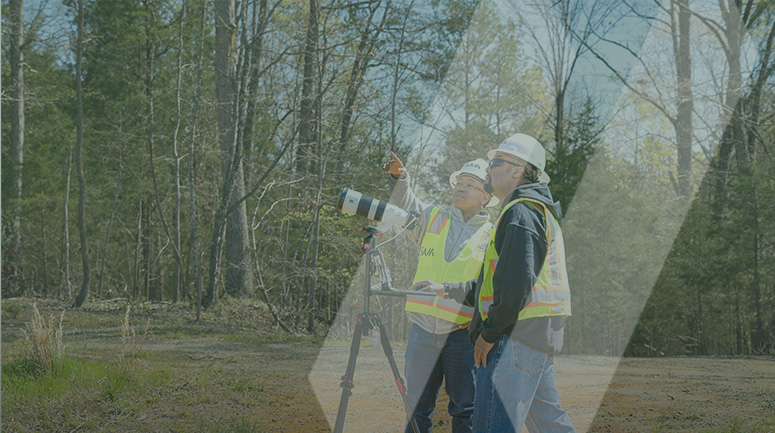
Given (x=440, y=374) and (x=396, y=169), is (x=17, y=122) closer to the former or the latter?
(x=396, y=169)

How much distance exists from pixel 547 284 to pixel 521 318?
19 cm

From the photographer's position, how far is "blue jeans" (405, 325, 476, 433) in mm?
3797

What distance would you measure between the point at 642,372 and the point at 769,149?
10.4 metres

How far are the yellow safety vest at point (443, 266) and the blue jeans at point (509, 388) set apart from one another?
834mm

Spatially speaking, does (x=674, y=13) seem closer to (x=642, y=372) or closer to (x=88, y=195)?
(x=642, y=372)

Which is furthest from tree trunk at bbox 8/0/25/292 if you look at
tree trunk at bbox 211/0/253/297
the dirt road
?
the dirt road

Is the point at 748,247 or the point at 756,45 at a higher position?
the point at 756,45

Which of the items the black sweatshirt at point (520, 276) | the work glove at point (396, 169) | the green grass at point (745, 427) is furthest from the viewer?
the green grass at point (745, 427)

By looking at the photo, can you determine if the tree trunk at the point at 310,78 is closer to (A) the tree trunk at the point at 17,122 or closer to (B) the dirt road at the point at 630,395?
Answer: (B) the dirt road at the point at 630,395

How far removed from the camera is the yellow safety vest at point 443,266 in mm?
3801

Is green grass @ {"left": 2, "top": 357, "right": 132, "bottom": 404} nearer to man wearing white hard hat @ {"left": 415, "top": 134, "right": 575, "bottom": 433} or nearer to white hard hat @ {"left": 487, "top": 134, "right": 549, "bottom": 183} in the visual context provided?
man wearing white hard hat @ {"left": 415, "top": 134, "right": 575, "bottom": 433}

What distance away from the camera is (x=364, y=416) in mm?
5504

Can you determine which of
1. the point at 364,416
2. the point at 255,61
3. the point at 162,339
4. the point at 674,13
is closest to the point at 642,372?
the point at 364,416

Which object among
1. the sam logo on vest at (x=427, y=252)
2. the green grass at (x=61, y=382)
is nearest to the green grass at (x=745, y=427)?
the sam logo on vest at (x=427, y=252)
